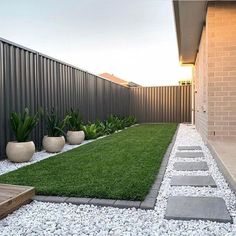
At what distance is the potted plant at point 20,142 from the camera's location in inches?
190

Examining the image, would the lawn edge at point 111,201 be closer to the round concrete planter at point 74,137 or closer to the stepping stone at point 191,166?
the stepping stone at point 191,166

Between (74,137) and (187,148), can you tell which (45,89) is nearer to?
(74,137)

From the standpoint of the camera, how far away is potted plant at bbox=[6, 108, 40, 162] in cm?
484

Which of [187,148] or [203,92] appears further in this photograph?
[203,92]

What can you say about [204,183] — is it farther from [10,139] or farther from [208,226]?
[10,139]

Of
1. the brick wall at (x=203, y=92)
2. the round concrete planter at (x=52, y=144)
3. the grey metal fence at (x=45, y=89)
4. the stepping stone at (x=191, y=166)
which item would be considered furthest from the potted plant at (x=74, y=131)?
the stepping stone at (x=191, y=166)

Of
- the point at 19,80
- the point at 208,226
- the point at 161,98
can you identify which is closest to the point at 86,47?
the point at 161,98

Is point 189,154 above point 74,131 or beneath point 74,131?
beneath

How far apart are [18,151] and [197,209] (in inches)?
130

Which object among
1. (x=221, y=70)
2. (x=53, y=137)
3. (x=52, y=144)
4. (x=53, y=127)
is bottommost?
(x=52, y=144)

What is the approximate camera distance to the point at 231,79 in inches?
230

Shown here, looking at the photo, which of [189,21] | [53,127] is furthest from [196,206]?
[189,21]

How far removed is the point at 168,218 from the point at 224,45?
453 cm

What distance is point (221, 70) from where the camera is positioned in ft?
19.4
